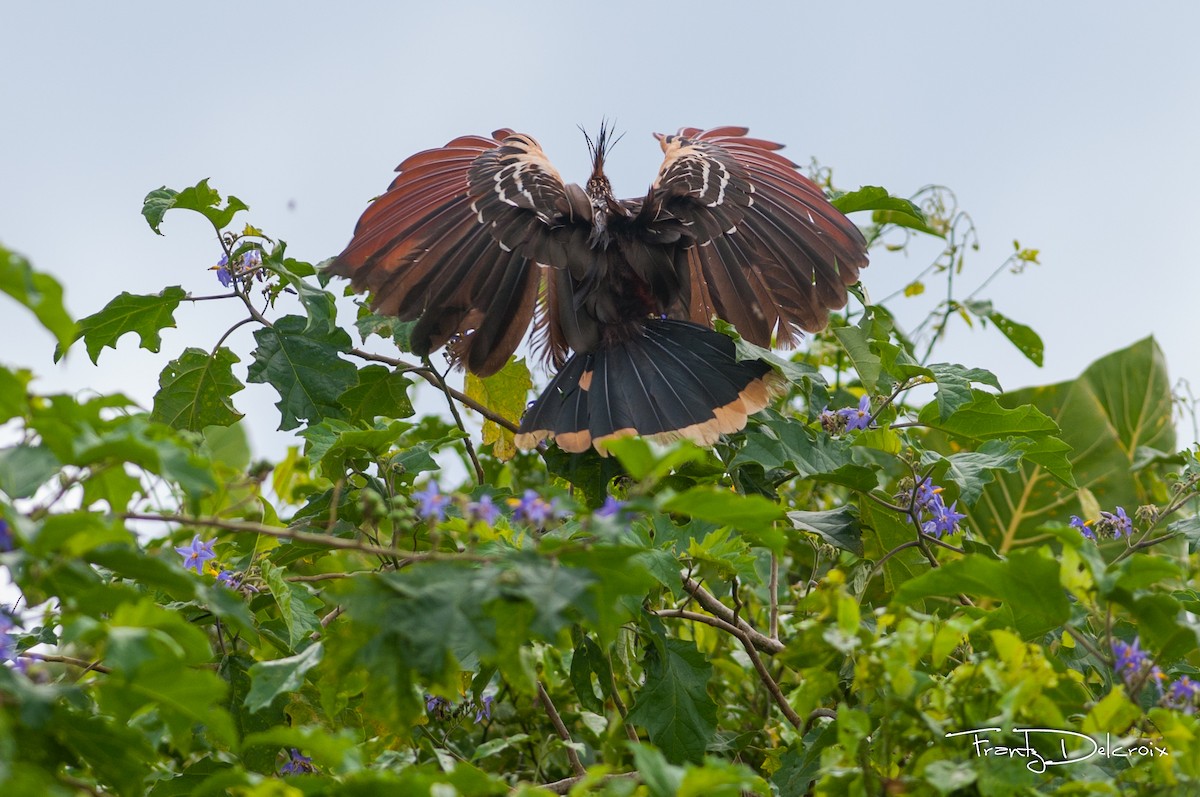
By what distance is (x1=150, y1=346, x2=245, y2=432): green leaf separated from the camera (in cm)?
221

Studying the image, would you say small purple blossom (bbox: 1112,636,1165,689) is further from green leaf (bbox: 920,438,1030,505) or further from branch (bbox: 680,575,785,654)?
branch (bbox: 680,575,785,654)

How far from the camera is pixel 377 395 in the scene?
7.50 feet

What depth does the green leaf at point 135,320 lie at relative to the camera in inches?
83.8

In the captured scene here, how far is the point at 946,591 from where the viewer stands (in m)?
1.37

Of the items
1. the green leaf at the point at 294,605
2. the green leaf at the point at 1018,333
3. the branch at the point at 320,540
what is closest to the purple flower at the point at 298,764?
the green leaf at the point at 294,605

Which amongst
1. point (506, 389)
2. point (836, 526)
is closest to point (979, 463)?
point (836, 526)

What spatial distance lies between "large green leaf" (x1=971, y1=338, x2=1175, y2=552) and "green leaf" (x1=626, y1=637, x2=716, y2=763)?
2494 mm

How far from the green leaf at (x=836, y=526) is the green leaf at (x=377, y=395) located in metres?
0.79

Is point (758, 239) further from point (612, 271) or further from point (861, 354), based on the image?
point (861, 354)

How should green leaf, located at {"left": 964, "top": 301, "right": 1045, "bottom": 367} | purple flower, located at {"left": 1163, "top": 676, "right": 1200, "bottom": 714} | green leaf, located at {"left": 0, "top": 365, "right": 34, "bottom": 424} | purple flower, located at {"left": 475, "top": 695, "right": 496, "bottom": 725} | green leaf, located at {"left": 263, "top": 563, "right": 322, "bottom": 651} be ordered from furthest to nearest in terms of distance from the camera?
1. green leaf, located at {"left": 964, "top": 301, "right": 1045, "bottom": 367}
2. purple flower, located at {"left": 475, "top": 695, "right": 496, "bottom": 725}
3. green leaf, located at {"left": 263, "top": 563, "right": 322, "bottom": 651}
4. purple flower, located at {"left": 1163, "top": 676, "right": 1200, "bottom": 714}
5. green leaf, located at {"left": 0, "top": 365, "right": 34, "bottom": 424}

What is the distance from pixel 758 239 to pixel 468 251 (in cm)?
65

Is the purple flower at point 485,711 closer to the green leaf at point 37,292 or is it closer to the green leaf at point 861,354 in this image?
the green leaf at point 861,354

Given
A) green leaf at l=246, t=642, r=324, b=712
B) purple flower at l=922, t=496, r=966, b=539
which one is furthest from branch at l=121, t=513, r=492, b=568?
purple flower at l=922, t=496, r=966, b=539

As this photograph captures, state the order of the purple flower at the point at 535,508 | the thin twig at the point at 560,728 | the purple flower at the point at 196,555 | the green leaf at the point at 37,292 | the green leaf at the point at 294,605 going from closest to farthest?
the green leaf at the point at 37,292 < the purple flower at the point at 535,508 < the green leaf at the point at 294,605 < the purple flower at the point at 196,555 < the thin twig at the point at 560,728
